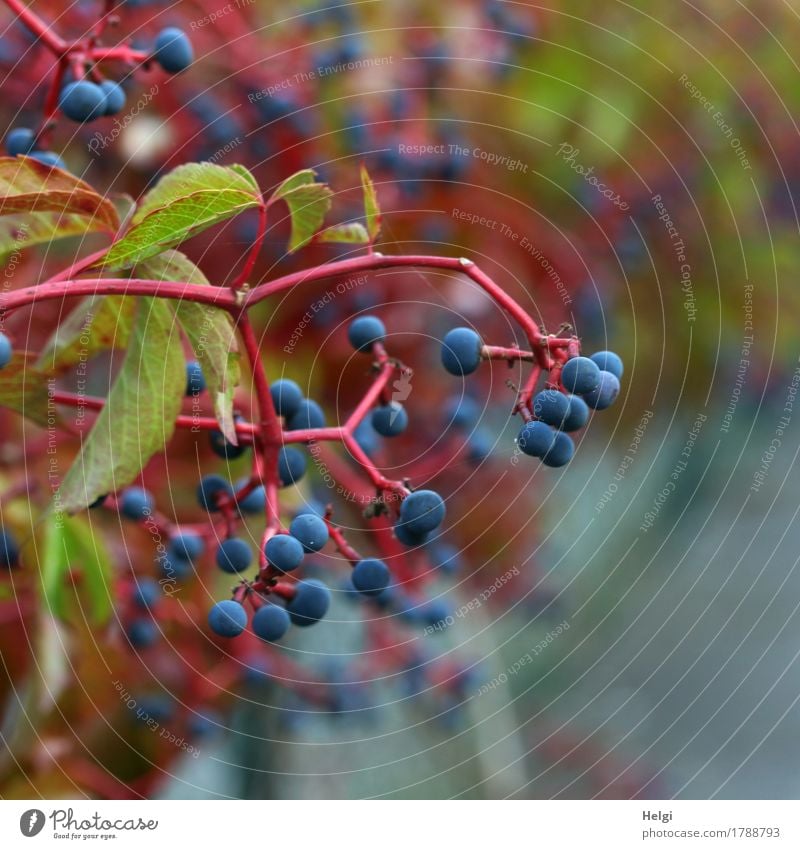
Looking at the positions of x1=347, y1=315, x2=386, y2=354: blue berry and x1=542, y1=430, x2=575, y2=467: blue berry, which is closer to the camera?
x1=542, y1=430, x2=575, y2=467: blue berry

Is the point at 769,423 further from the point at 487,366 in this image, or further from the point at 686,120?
the point at 487,366

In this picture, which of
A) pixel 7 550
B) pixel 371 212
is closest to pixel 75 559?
pixel 7 550

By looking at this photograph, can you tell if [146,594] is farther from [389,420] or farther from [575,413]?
[575,413]

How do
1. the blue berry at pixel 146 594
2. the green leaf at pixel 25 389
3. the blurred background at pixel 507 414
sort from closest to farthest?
1. the green leaf at pixel 25 389
2. the blue berry at pixel 146 594
3. the blurred background at pixel 507 414

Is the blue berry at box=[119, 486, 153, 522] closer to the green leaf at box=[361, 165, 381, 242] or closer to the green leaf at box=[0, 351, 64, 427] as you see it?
the green leaf at box=[0, 351, 64, 427]

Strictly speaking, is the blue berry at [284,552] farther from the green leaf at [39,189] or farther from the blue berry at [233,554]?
the green leaf at [39,189]

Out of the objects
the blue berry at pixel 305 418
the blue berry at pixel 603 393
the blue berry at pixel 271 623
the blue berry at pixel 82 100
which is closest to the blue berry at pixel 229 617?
the blue berry at pixel 271 623
